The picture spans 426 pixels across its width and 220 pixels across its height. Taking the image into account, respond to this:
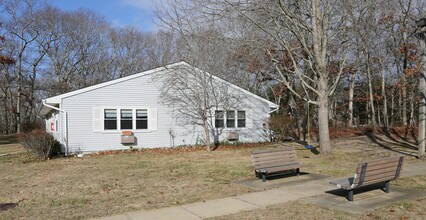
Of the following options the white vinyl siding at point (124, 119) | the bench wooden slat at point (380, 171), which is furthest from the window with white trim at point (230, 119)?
the bench wooden slat at point (380, 171)

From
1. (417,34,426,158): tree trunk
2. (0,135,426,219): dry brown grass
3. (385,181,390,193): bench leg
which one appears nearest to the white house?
(0,135,426,219): dry brown grass

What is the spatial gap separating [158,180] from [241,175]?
2.18 meters

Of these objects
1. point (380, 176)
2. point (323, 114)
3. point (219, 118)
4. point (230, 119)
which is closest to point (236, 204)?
point (380, 176)

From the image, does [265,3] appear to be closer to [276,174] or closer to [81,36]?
[276,174]

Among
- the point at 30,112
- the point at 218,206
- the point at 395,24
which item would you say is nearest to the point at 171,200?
the point at 218,206

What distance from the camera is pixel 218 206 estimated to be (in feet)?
21.5

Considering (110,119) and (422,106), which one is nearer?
(422,106)

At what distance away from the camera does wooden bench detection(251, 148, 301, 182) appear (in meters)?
8.82

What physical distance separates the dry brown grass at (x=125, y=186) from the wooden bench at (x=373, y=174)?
0.68 meters

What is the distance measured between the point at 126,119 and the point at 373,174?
584 inches

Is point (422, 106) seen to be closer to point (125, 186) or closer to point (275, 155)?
point (275, 155)

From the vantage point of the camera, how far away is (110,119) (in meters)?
19.1

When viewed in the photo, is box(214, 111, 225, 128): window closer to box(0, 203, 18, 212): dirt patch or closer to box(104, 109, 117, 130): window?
box(104, 109, 117, 130): window

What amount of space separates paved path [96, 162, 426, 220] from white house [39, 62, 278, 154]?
39.8 feet
